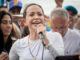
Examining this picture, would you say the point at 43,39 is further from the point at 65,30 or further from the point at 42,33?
the point at 65,30

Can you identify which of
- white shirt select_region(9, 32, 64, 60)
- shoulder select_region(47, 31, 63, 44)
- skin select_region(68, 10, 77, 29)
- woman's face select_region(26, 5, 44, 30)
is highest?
woman's face select_region(26, 5, 44, 30)

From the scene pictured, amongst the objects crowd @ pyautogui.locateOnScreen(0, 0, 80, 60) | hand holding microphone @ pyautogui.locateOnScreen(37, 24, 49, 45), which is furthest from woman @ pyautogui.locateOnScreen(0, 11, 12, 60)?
hand holding microphone @ pyautogui.locateOnScreen(37, 24, 49, 45)

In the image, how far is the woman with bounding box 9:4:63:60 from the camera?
5.12 ft

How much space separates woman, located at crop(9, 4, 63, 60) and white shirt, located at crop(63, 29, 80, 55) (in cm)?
19

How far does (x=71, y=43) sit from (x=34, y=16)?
420 mm

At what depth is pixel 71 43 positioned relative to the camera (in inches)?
73.5

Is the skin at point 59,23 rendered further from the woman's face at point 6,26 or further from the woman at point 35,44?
the woman's face at point 6,26

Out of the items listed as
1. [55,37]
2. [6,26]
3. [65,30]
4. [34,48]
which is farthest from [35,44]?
[6,26]

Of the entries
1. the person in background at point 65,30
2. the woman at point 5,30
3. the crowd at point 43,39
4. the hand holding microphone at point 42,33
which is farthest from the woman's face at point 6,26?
the hand holding microphone at point 42,33

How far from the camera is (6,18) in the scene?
230cm

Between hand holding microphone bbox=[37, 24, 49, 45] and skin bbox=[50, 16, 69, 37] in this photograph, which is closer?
hand holding microphone bbox=[37, 24, 49, 45]

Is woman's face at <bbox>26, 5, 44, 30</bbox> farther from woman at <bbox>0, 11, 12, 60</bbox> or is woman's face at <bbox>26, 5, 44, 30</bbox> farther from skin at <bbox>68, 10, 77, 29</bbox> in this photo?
skin at <bbox>68, 10, 77, 29</bbox>

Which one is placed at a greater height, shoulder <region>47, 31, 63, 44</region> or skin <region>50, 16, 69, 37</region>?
skin <region>50, 16, 69, 37</region>

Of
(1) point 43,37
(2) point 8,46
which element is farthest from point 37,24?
(2) point 8,46
